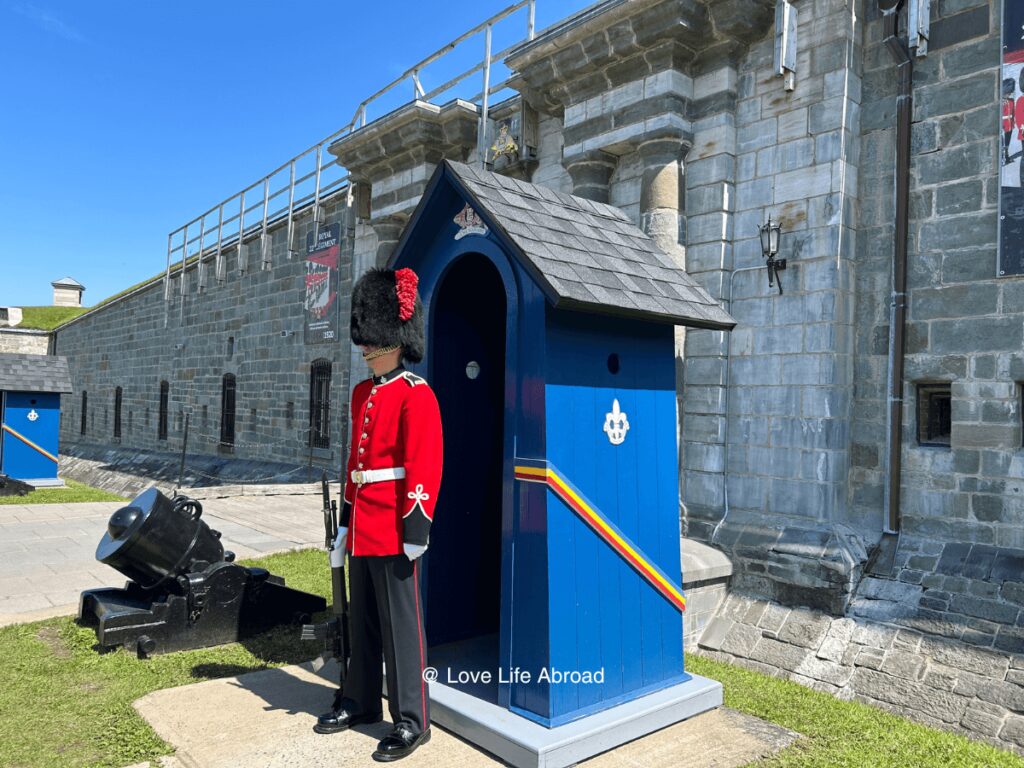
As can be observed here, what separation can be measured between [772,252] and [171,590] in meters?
4.84

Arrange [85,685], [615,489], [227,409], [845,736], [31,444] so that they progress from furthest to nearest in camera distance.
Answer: [227,409] → [31,444] → [85,685] → [845,736] → [615,489]

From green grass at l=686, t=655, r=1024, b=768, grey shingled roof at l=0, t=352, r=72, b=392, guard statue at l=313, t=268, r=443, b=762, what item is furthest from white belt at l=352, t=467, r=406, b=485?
grey shingled roof at l=0, t=352, r=72, b=392

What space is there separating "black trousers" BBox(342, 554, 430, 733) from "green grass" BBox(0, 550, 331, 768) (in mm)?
831

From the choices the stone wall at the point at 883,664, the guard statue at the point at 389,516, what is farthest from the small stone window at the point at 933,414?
the guard statue at the point at 389,516

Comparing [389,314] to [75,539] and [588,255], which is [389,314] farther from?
[75,539]

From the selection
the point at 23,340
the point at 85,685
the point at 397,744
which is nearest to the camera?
the point at 397,744

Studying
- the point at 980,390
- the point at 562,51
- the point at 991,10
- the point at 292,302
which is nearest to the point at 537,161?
the point at 562,51

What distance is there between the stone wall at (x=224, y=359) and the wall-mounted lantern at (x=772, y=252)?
248 inches

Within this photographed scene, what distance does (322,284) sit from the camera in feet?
47.1

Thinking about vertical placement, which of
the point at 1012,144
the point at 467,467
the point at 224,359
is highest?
the point at 1012,144

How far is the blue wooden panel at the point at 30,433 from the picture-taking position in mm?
12875

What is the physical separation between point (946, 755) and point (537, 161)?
6945 mm

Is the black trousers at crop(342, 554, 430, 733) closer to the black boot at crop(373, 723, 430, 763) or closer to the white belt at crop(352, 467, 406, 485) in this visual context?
the black boot at crop(373, 723, 430, 763)

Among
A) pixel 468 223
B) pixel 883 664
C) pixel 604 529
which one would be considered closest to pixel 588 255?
pixel 468 223
